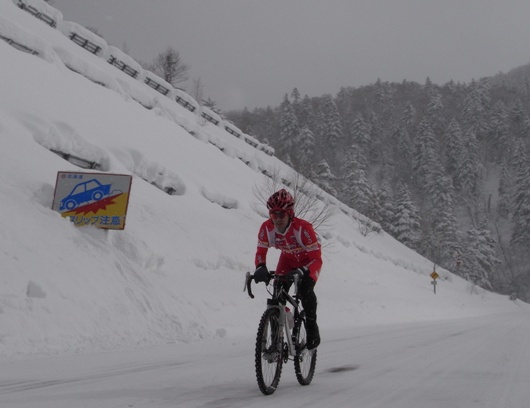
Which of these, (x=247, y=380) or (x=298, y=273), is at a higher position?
(x=298, y=273)

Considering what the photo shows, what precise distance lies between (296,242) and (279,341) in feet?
3.63

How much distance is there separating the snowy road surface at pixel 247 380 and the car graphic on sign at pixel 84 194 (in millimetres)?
4159

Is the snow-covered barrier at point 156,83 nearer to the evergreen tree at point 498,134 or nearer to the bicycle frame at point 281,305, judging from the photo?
the bicycle frame at point 281,305

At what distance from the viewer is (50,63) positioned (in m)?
19.7

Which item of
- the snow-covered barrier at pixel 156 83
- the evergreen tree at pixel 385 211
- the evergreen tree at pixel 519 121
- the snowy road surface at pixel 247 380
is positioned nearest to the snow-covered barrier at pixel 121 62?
the snow-covered barrier at pixel 156 83

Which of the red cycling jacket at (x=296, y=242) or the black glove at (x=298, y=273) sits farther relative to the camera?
the red cycling jacket at (x=296, y=242)

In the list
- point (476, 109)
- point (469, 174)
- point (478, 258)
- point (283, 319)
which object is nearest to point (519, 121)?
point (476, 109)

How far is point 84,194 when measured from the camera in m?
9.59

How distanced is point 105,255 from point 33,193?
7.55 feet

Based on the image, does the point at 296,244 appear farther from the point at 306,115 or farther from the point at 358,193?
the point at 306,115

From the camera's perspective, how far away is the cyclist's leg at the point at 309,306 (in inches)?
175

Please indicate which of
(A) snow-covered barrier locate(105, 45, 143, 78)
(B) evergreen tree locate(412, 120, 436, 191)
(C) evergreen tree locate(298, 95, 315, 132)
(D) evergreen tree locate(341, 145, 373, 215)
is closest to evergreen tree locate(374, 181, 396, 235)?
(D) evergreen tree locate(341, 145, 373, 215)

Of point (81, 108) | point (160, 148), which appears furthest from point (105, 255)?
point (160, 148)

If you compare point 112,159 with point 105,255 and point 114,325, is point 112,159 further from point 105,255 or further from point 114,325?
point 114,325
